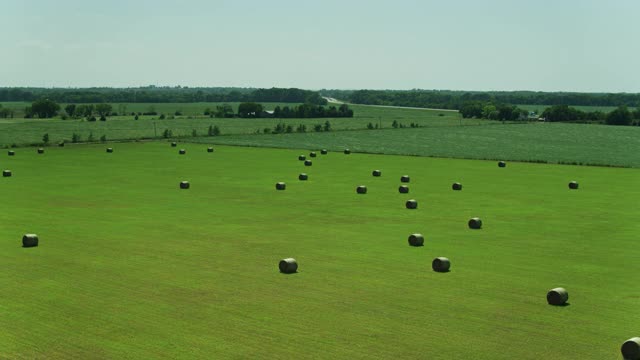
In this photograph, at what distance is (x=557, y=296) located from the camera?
18.0 meters

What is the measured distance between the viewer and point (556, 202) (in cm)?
3669

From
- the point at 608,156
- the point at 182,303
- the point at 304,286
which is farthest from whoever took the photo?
the point at 608,156

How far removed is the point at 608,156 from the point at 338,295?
54.5m

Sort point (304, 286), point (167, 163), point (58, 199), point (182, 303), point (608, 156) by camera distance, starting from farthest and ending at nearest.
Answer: point (608, 156), point (167, 163), point (58, 199), point (304, 286), point (182, 303)

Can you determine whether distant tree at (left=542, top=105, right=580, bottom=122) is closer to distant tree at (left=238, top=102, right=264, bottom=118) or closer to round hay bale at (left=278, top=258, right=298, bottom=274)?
distant tree at (left=238, top=102, right=264, bottom=118)

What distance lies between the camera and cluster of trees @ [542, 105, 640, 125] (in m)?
141

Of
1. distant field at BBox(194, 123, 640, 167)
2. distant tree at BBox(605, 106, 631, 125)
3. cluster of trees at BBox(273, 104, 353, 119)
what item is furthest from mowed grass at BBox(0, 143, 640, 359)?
distant tree at BBox(605, 106, 631, 125)

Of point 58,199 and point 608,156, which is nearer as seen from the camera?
point 58,199

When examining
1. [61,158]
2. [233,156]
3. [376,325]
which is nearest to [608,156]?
[233,156]

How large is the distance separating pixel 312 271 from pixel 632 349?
9647 millimetres

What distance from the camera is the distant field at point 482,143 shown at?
66688 mm

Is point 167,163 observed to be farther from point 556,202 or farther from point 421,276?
point 421,276

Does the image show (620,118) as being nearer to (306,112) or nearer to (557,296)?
(306,112)

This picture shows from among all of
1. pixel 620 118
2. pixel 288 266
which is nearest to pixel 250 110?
pixel 620 118
